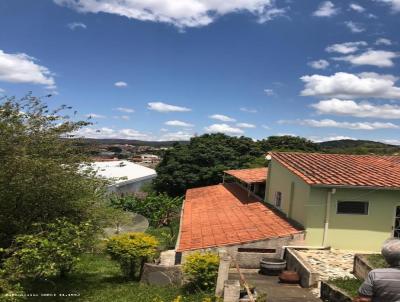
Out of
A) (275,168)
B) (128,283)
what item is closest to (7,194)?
(128,283)

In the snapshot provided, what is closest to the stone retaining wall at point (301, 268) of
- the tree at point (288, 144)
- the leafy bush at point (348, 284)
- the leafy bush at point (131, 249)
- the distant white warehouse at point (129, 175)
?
the leafy bush at point (348, 284)

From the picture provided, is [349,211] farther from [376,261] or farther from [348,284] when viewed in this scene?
[348,284]

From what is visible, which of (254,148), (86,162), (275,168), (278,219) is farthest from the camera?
(254,148)

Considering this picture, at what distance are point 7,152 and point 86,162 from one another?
267 cm

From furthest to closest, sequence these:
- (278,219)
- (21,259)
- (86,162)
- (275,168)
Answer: (275,168), (278,219), (86,162), (21,259)

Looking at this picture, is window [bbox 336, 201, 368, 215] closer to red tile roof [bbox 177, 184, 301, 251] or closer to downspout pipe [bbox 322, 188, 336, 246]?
downspout pipe [bbox 322, 188, 336, 246]

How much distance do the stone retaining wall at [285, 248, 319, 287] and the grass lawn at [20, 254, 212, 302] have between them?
9.44 feet

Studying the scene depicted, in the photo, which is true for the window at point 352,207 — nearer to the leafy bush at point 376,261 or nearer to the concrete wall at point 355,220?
the concrete wall at point 355,220

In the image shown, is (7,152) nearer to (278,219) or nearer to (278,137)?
(278,219)

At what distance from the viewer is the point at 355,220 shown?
1630cm

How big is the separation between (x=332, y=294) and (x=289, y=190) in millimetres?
9090

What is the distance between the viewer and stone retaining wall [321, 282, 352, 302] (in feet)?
31.2

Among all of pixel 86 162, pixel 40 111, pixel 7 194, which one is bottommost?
pixel 7 194

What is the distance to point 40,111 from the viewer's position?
12438 millimetres
